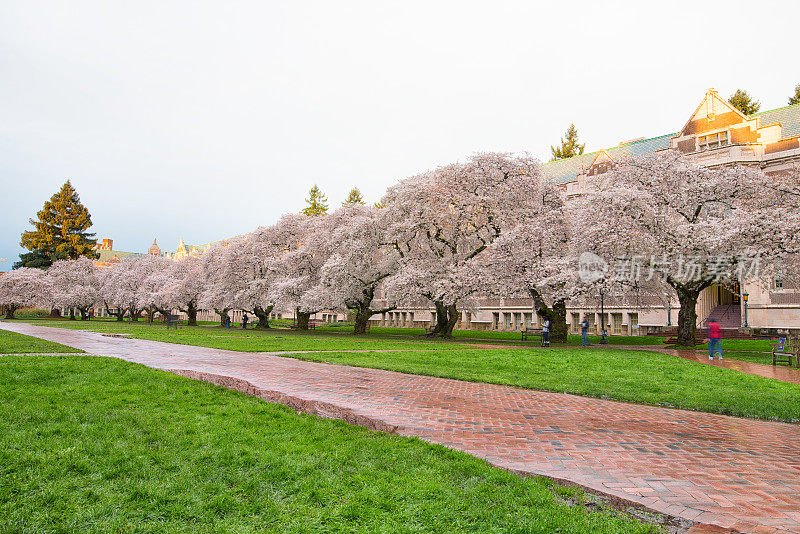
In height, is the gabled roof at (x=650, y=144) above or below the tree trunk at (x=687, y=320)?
above

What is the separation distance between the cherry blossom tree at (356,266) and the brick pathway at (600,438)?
24127mm

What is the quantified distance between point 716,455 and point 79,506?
22.4 feet

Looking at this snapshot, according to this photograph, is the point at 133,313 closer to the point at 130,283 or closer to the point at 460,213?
the point at 130,283

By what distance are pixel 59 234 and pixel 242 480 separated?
95.9 meters

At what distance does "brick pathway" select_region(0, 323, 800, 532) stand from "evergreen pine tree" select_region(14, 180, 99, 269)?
280 feet

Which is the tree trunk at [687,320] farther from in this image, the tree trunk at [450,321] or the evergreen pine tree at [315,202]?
the evergreen pine tree at [315,202]

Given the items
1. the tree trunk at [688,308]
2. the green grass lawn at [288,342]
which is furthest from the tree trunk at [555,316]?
the tree trunk at [688,308]

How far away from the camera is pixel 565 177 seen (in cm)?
5859

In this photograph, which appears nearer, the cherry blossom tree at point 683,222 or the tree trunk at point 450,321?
the cherry blossom tree at point 683,222

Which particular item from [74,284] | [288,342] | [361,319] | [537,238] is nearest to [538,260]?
[537,238]

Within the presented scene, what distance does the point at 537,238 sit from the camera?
28.0m

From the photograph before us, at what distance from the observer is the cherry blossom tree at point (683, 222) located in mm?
24609

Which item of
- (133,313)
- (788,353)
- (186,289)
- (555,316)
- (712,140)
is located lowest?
(788,353)

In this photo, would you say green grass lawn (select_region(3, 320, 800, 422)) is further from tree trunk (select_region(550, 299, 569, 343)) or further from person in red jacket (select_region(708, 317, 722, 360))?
tree trunk (select_region(550, 299, 569, 343))
